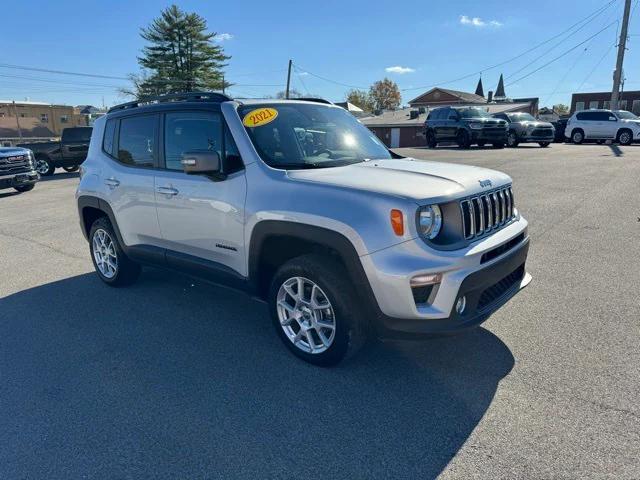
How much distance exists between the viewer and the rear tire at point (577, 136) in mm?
25173

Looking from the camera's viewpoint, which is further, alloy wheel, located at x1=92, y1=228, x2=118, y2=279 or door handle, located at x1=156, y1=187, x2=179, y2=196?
alloy wheel, located at x1=92, y1=228, x2=118, y2=279

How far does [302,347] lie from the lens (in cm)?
354

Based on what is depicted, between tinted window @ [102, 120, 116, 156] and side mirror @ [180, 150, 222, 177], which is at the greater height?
tinted window @ [102, 120, 116, 156]

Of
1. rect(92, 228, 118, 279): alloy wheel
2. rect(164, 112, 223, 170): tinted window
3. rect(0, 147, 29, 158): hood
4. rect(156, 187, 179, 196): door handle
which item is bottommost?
rect(92, 228, 118, 279): alloy wheel

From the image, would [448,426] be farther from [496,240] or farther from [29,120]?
[29,120]

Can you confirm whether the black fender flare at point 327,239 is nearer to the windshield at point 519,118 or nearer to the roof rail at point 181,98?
the roof rail at point 181,98

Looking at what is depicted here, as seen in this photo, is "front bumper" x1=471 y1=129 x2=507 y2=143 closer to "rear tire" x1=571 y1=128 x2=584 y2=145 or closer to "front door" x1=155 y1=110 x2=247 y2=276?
"rear tire" x1=571 y1=128 x2=584 y2=145

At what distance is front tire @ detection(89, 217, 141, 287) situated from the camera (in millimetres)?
5176

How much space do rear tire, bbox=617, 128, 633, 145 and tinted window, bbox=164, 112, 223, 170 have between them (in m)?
25.4

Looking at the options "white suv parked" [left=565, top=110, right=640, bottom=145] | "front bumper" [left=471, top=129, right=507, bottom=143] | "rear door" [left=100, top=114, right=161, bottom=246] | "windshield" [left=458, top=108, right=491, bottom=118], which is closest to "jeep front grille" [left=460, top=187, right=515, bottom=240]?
"rear door" [left=100, top=114, right=161, bottom=246]

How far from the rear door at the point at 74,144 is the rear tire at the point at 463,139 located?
16.4m

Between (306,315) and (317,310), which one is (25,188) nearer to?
(306,315)

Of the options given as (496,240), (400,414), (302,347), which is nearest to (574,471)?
(400,414)

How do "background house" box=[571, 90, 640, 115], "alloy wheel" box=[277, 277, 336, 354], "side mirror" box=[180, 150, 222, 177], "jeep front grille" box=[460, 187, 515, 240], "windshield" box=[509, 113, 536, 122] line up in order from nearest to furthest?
"jeep front grille" box=[460, 187, 515, 240] < "alloy wheel" box=[277, 277, 336, 354] < "side mirror" box=[180, 150, 222, 177] < "windshield" box=[509, 113, 536, 122] < "background house" box=[571, 90, 640, 115]
